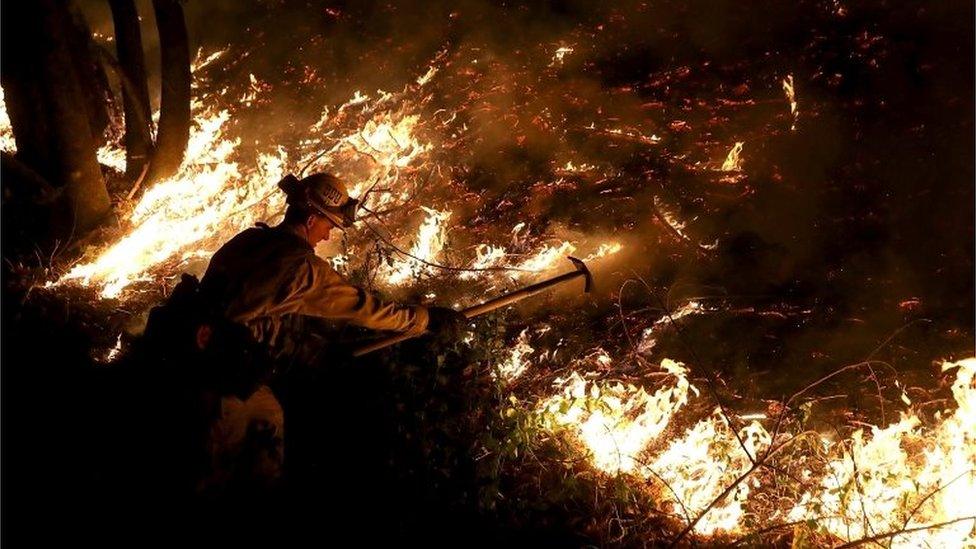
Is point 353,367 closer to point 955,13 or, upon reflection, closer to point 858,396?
point 858,396

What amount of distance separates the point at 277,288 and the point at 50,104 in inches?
169

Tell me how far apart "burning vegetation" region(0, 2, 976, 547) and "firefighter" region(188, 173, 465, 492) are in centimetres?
72

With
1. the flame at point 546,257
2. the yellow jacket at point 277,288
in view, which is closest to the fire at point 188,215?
the flame at point 546,257

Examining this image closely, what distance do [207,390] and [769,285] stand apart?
14.5 ft

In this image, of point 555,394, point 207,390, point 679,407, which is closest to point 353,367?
point 207,390

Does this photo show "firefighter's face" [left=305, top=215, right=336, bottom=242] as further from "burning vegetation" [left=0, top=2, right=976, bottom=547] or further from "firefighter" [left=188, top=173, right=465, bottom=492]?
"burning vegetation" [left=0, top=2, right=976, bottom=547]

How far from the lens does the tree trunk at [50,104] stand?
595 centimetres

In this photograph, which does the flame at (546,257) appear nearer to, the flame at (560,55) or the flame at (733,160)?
the flame at (733,160)

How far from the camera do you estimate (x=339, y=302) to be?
155 inches

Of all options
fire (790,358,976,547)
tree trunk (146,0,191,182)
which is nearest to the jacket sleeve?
fire (790,358,976,547)

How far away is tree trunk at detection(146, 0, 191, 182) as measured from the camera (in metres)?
7.02

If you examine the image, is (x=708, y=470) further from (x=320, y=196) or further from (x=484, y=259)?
(x=320, y=196)

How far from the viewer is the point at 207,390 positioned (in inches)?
143

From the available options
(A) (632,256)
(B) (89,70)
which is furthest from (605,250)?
(B) (89,70)
